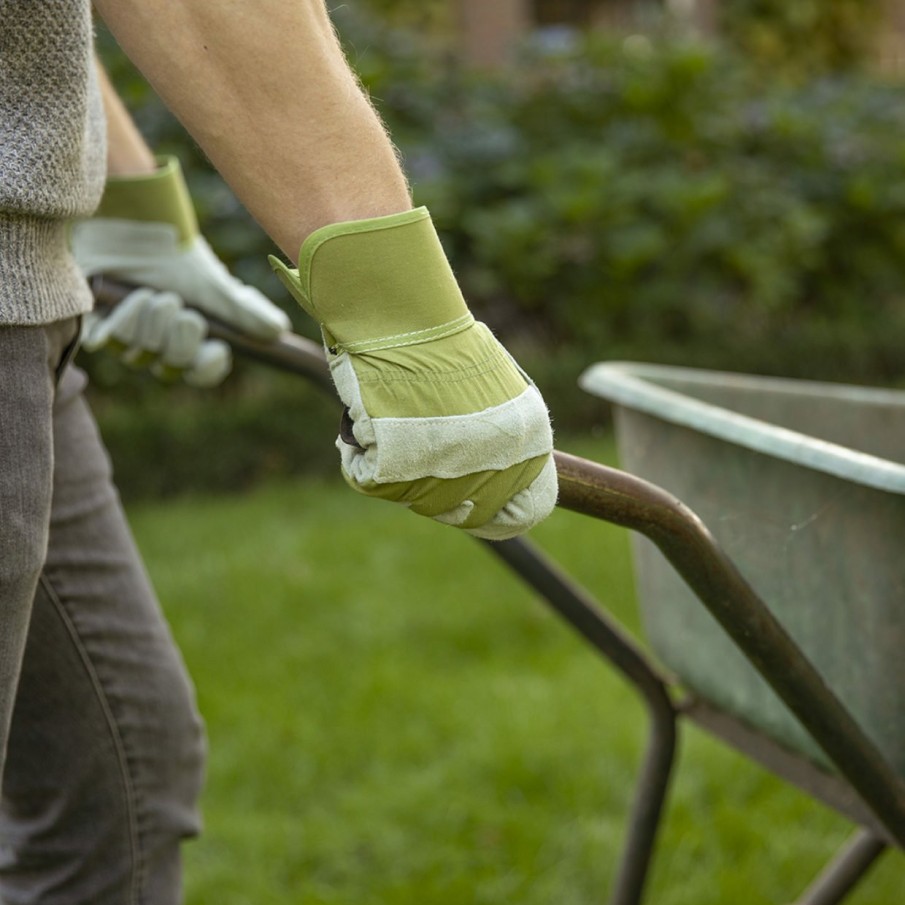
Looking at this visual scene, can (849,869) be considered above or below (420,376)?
below

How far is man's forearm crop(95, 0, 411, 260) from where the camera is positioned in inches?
33.2

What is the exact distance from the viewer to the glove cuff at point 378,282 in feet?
2.86

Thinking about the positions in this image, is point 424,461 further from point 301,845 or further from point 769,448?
point 301,845

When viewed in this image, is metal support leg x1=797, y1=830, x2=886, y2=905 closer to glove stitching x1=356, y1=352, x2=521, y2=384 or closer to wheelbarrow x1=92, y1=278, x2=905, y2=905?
wheelbarrow x1=92, y1=278, x2=905, y2=905

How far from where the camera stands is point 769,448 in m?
1.25

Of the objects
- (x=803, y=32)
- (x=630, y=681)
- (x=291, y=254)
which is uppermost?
(x=291, y=254)

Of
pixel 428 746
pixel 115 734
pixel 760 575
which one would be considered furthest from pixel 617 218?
pixel 115 734

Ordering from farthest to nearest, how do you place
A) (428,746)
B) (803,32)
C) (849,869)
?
(803,32) → (428,746) → (849,869)

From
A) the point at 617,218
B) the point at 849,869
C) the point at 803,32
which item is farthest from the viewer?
the point at 803,32

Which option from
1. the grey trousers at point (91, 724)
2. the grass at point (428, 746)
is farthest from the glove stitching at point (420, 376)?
the grass at point (428, 746)

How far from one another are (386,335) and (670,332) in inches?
174

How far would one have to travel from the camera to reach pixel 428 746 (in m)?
2.69

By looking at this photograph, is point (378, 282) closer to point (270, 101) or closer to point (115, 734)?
point (270, 101)

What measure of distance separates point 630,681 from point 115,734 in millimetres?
568
